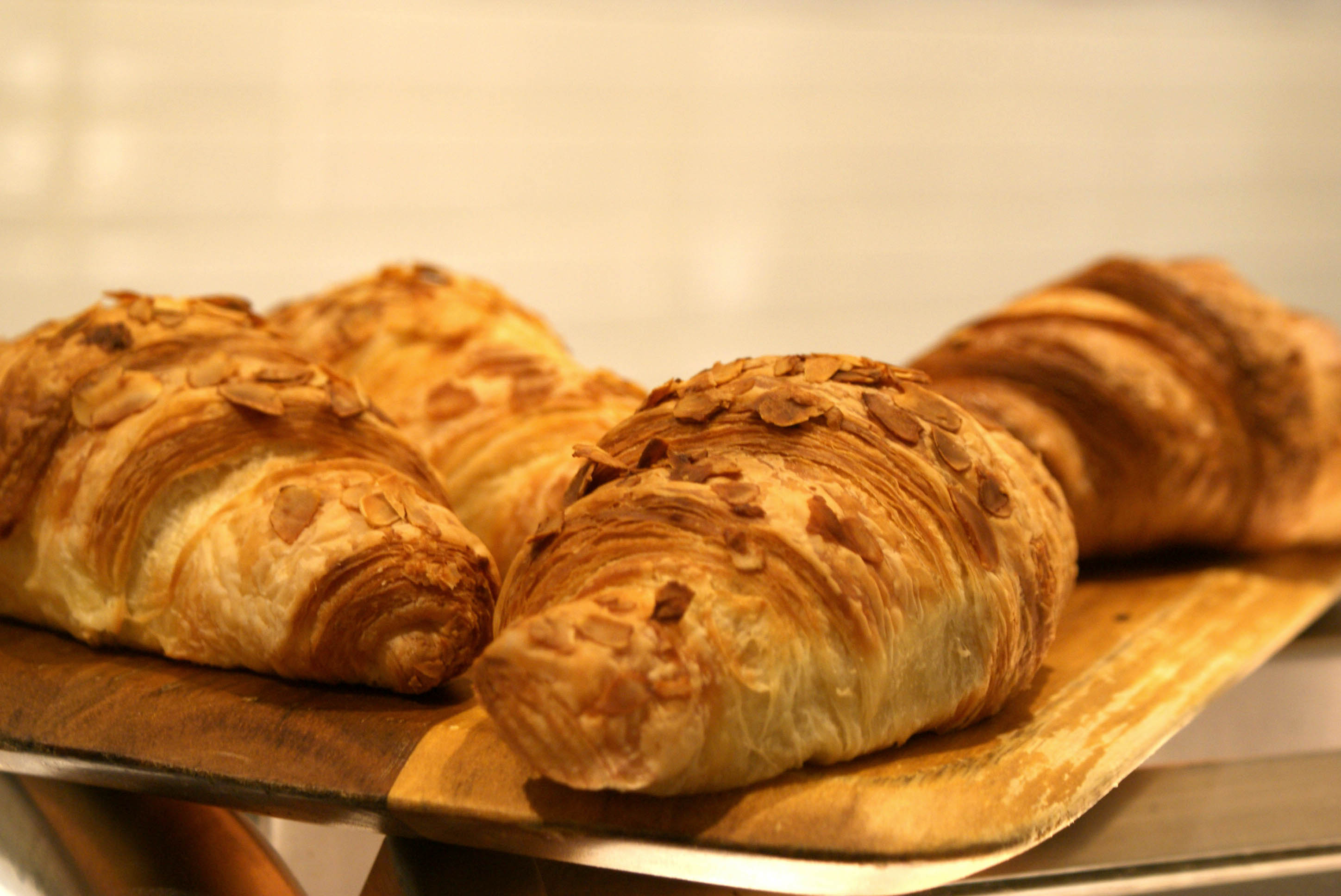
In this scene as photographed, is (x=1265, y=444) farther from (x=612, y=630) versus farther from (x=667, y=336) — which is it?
(x=667, y=336)

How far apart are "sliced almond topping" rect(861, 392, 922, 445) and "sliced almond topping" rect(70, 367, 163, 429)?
592 millimetres

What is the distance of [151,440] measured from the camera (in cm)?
101

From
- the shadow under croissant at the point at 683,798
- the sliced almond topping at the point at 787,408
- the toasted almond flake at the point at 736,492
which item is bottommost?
the shadow under croissant at the point at 683,798

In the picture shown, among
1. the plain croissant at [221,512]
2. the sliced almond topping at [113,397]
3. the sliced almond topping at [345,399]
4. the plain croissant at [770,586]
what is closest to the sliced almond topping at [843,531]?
the plain croissant at [770,586]

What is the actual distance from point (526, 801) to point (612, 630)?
5.5 inches

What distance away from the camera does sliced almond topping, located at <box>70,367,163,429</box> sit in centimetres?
104

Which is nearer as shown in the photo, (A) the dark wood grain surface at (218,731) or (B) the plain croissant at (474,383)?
(A) the dark wood grain surface at (218,731)

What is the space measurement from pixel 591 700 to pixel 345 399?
487 mm

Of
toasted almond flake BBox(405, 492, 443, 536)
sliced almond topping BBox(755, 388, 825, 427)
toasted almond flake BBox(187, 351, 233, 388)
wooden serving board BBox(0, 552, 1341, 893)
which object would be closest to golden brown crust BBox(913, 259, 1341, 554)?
wooden serving board BBox(0, 552, 1341, 893)

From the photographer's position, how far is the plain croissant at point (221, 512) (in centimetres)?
93

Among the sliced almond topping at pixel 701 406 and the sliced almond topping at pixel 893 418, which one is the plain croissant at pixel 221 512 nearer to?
the sliced almond topping at pixel 701 406

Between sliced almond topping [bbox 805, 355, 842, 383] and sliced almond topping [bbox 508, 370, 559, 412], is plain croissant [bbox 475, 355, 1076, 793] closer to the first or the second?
sliced almond topping [bbox 805, 355, 842, 383]

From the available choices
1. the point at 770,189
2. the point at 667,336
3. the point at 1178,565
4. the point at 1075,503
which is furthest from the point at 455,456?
the point at 770,189

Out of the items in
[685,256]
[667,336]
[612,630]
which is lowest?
[667,336]
